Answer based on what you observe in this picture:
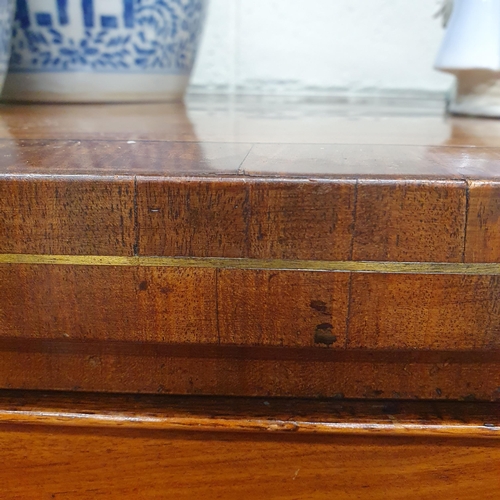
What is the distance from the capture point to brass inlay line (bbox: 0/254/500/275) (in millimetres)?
214

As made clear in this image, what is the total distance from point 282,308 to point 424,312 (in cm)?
6

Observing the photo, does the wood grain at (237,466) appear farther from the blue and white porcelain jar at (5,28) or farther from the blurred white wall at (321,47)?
the blurred white wall at (321,47)

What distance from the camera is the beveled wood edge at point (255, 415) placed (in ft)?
0.78

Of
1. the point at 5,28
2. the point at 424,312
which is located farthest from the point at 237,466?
the point at 5,28

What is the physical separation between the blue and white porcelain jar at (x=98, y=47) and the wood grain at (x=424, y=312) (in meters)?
0.43

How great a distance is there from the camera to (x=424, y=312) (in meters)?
0.22

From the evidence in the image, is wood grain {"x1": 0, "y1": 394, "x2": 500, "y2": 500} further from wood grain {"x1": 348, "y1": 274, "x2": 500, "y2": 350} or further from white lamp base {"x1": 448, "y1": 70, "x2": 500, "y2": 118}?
white lamp base {"x1": 448, "y1": 70, "x2": 500, "y2": 118}

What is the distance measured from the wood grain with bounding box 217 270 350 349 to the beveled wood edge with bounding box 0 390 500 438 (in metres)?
0.04

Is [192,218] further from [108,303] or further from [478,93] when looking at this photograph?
[478,93]

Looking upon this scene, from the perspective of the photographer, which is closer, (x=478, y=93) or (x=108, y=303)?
(x=108, y=303)

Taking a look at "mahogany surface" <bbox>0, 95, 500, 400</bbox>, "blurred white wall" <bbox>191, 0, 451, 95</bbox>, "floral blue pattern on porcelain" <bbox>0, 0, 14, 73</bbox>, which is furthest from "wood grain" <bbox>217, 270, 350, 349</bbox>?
"blurred white wall" <bbox>191, 0, 451, 95</bbox>

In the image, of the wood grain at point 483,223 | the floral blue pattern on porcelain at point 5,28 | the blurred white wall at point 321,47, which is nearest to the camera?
the wood grain at point 483,223

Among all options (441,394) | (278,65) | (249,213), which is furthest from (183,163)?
(278,65)

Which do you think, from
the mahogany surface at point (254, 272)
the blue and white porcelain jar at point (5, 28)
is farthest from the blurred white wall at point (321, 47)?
the mahogany surface at point (254, 272)
